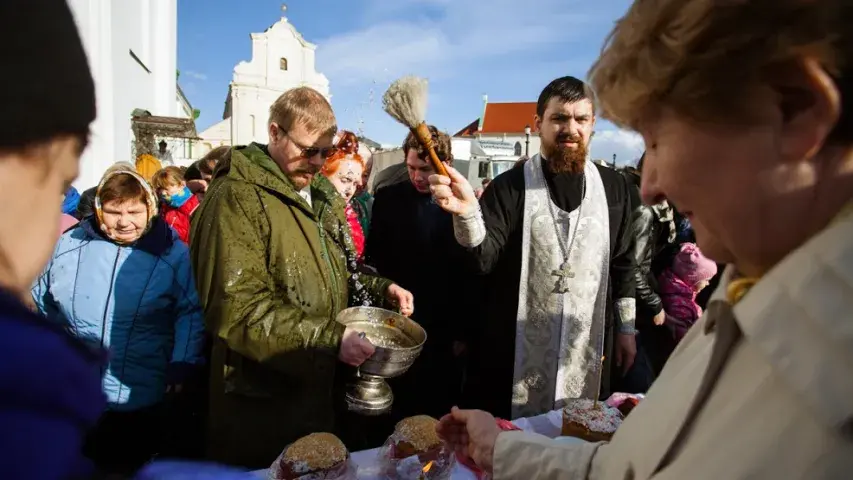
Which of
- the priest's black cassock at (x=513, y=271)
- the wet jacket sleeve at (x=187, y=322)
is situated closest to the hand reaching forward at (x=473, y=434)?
the priest's black cassock at (x=513, y=271)

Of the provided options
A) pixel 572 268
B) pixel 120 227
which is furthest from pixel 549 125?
pixel 120 227

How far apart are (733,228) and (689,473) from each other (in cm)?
36

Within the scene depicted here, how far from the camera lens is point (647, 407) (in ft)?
2.88

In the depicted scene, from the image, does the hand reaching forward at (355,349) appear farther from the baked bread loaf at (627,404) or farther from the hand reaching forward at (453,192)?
the baked bread loaf at (627,404)

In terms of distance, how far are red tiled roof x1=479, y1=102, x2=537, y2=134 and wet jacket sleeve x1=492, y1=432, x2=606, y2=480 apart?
6147 cm

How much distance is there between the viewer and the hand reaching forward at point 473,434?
1309mm

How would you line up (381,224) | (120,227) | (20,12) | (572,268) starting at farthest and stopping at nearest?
(381,224) → (572,268) → (120,227) → (20,12)

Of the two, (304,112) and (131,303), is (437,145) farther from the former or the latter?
(131,303)

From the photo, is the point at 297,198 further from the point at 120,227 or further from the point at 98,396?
the point at 98,396

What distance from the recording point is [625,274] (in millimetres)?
3145

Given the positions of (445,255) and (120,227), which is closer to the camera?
(120,227)

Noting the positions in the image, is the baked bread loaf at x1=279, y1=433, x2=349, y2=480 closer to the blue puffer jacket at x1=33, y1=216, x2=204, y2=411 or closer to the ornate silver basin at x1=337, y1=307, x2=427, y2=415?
the ornate silver basin at x1=337, y1=307, x2=427, y2=415

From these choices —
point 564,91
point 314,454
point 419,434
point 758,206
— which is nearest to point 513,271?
point 564,91

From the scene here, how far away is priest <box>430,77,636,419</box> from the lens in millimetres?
2938
